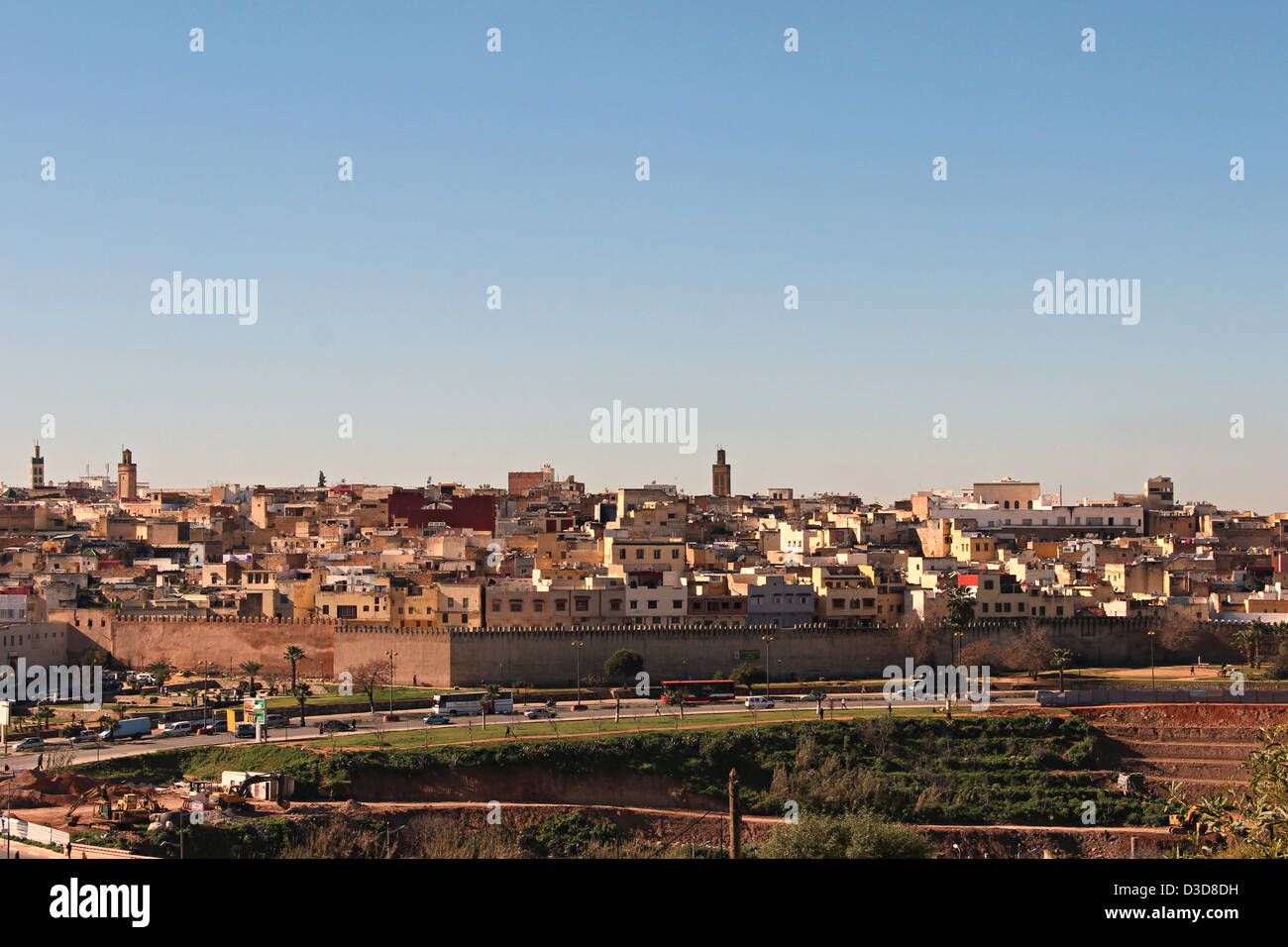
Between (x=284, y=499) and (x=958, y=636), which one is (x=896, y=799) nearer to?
(x=958, y=636)

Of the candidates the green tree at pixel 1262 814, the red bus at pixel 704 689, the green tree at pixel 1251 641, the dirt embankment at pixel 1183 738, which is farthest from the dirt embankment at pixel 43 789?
the green tree at pixel 1251 641

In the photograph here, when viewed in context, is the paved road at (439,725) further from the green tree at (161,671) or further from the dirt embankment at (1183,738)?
the green tree at (161,671)

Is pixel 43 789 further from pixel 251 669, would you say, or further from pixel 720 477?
pixel 720 477

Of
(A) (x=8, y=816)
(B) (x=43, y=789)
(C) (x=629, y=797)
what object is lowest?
(C) (x=629, y=797)

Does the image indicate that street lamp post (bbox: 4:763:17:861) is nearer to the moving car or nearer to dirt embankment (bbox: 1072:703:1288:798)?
the moving car

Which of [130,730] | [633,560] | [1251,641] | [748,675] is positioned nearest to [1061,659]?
[1251,641]

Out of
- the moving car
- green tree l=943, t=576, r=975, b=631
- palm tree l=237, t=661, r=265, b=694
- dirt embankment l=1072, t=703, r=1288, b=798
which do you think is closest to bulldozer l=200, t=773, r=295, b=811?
the moving car
